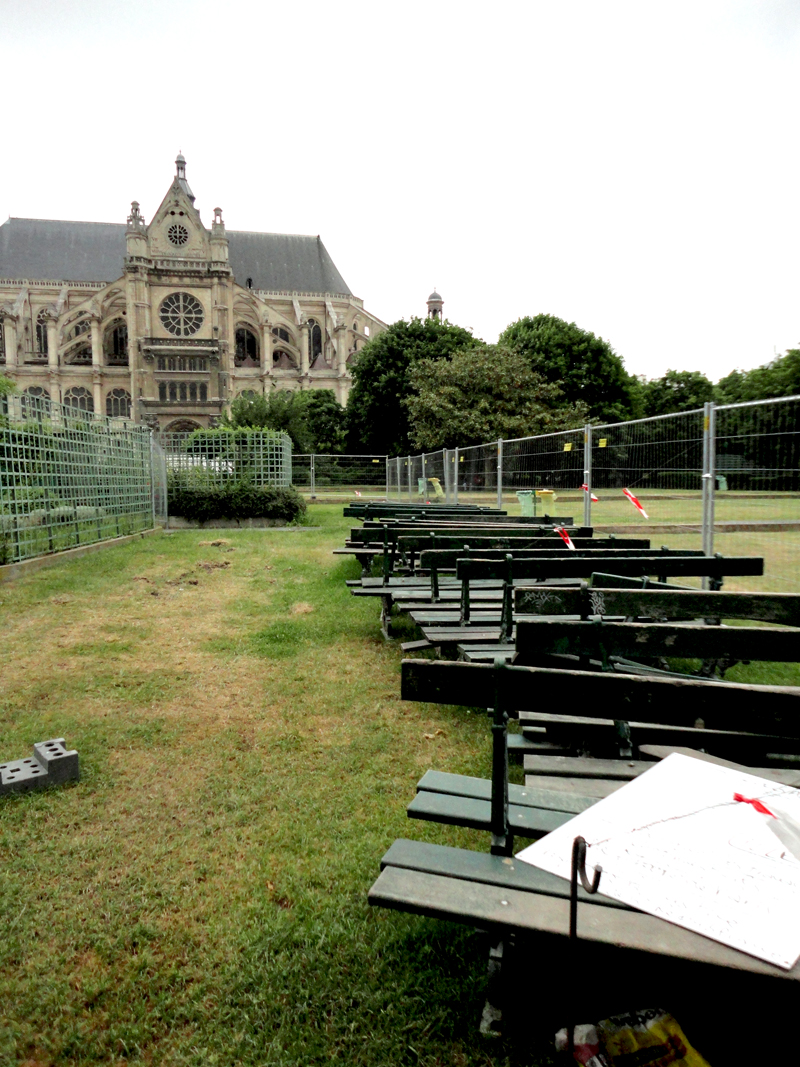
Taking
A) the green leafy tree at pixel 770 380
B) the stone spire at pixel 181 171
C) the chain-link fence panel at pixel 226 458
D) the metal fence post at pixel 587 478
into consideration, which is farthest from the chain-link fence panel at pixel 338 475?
the stone spire at pixel 181 171

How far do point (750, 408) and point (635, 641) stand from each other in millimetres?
4885

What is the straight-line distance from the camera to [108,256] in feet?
229

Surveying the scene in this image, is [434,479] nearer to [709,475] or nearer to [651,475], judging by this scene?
[651,475]

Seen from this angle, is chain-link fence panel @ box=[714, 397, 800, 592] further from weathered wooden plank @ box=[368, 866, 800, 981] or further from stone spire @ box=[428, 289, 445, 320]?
stone spire @ box=[428, 289, 445, 320]

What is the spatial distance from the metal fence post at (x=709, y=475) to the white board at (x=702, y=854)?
478cm

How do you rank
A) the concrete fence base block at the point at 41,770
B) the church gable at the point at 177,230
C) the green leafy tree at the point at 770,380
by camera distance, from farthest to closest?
the church gable at the point at 177,230, the green leafy tree at the point at 770,380, the concrete fence base block at the point at 41,770

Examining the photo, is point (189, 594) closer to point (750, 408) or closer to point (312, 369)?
point (750, 408)

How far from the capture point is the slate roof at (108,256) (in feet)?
220

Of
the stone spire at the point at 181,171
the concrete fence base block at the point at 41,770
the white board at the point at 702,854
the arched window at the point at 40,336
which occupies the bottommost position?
the concrete fence base block at the point at 41,770

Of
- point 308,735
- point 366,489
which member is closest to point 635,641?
point 308,735

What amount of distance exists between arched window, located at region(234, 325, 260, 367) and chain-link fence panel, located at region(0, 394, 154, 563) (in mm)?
51167

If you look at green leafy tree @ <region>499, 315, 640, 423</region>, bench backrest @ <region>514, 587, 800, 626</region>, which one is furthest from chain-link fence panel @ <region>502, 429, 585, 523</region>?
A: green leafy tree @ <region>499, 315, 640, 423</region>

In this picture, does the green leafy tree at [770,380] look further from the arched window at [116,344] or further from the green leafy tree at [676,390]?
the arched window at [116,344]

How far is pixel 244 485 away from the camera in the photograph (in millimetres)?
19547
